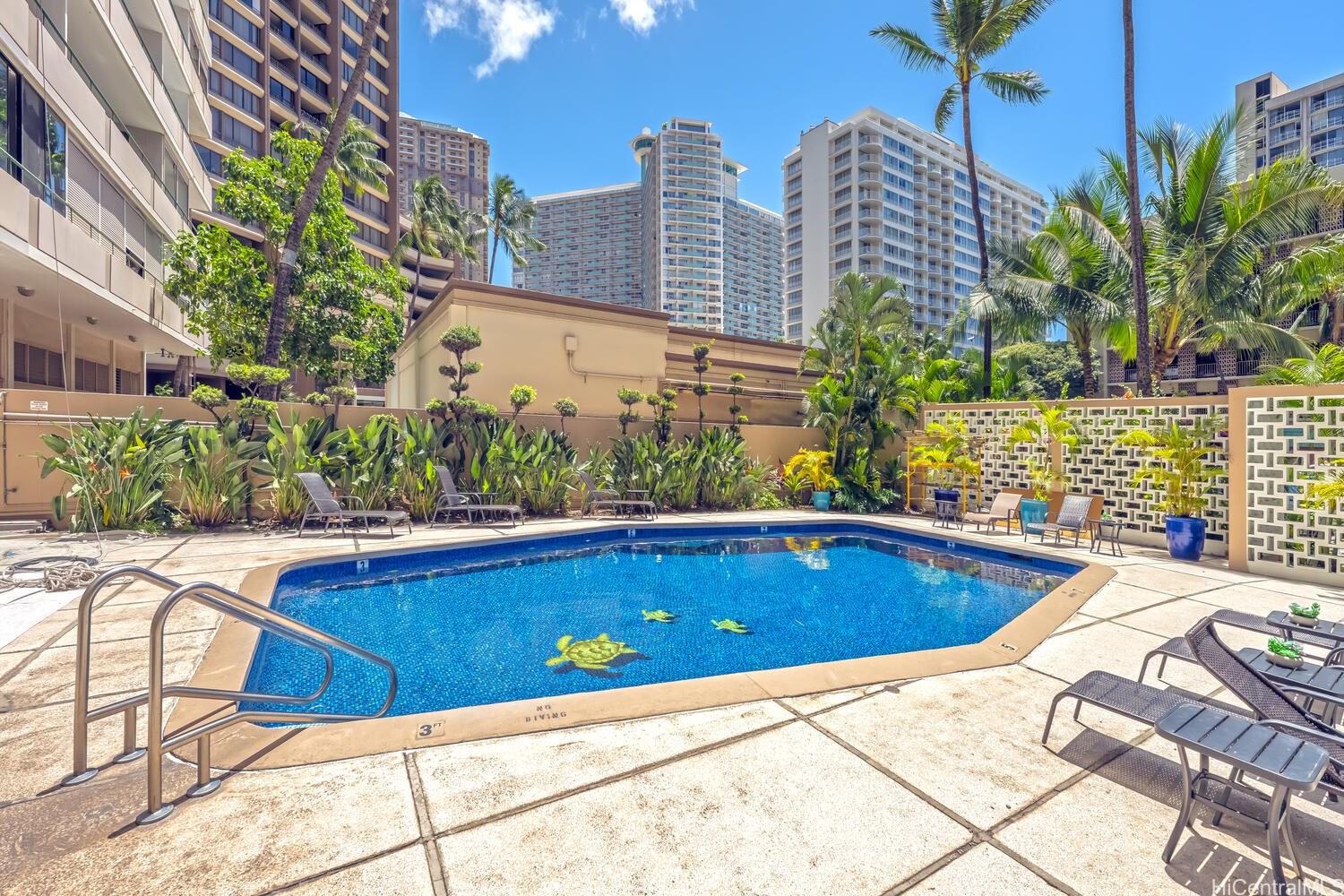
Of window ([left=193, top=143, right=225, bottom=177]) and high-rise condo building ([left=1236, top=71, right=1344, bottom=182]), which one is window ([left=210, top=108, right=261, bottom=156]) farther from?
high-rise condo building ([left=1236, top=71, right=1344, bottom=182])

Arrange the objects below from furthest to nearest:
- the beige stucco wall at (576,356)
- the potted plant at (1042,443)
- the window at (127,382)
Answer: the window at (127,382) → the beige stucco wall at (576,356) → the potted plant at (1042,443)

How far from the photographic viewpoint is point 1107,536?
380 inches

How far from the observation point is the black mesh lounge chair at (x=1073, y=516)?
29.3 feet

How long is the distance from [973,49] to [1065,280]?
21.2 ft

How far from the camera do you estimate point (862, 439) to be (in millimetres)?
13750

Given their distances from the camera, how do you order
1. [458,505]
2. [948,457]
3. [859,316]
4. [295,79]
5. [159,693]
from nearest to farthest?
[159,693]
[458,505]
[948,457]
[859,316]
[295,79]

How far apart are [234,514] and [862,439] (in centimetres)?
1266

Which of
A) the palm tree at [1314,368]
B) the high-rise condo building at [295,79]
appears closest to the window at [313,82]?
the high-rise condo building at [295,79]

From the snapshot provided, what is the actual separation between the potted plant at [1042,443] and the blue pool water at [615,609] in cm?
151

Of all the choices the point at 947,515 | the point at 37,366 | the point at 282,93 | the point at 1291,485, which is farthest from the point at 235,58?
the point at 1291,485

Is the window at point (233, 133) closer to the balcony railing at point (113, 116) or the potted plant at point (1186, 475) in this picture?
the balcony railing at point (113, 116)

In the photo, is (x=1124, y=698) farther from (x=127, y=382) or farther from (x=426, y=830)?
(x=127, y=382)

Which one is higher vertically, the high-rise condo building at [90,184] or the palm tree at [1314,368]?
the high-rise condo building at [90,184]

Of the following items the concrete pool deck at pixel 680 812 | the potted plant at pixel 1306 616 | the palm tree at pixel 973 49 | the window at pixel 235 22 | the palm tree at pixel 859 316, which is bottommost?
the concrete pool deck at pixel 680 812
